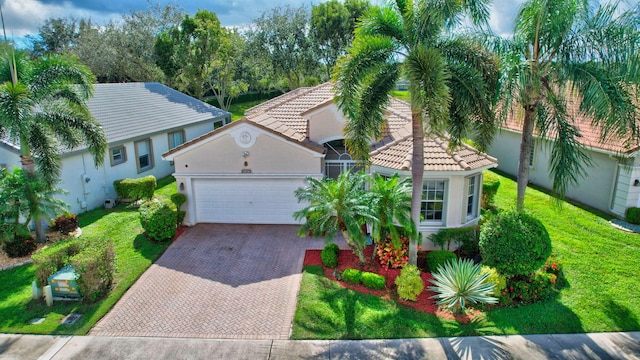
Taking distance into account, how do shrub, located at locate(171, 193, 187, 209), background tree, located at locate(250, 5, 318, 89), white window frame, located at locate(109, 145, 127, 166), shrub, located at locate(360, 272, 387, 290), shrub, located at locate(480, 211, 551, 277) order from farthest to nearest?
background tree, located at locate(250, 5, 318, 89) → white window frame, located at locate(109, 145, 127, 166) → shrub, located at locate(171, 193, 187, 209) → shrub, located at locate(360, 272, 387, 290) → shrub, located at locate(480, 211, 551, 277)

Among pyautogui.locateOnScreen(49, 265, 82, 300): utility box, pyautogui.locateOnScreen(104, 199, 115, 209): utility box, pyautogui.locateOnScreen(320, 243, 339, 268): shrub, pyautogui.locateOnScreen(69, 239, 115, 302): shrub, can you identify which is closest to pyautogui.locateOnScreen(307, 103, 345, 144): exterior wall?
pyautogui.locateOnScreen(320, 243, 339, 268): shrub

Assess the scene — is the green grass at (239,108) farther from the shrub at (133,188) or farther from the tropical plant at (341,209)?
the tropical plant at (341,209)

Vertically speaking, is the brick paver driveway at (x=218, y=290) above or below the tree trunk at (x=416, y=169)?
below

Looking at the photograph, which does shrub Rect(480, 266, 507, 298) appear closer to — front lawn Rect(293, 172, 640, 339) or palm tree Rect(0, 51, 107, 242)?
front lawn Rect(293, 172, 640, 339)

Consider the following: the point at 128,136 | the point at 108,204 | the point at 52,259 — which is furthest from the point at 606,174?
the point at 128,136

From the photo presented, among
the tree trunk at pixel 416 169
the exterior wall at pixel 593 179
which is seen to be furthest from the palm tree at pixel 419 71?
the exterior wall at pixel 593 179

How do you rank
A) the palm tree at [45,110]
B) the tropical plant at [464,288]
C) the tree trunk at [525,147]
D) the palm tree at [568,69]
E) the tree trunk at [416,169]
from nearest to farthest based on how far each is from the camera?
the palm tree at [568,69] < the tropical plant at [464,288] < the tree trunk at [416,169] < the tree trunk at [525,147] < the palm tree at [45,110]

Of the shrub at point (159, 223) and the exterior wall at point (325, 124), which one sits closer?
the shrub at point (159, 223)
